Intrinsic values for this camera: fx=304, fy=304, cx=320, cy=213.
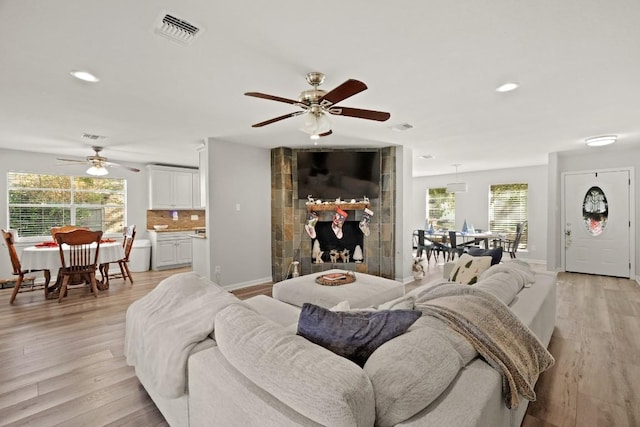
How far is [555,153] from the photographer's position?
19.2 ft

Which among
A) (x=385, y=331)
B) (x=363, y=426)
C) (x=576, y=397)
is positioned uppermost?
(x=385, y=331)

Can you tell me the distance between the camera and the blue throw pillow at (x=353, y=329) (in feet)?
4.10

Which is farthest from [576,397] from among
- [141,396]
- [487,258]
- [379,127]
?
[379,127]

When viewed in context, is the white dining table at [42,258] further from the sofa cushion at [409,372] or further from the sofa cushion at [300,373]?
the sofa cushion at [409,372]

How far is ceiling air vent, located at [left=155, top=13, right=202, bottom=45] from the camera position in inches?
69.2

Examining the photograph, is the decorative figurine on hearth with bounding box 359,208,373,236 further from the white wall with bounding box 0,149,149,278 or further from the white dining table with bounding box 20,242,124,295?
the white wall with bounding box 0,149,149,278

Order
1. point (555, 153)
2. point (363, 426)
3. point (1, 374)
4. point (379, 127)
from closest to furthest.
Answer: point (363, 426) → point (1, 374) → point (379, 127) → point (555, 153)

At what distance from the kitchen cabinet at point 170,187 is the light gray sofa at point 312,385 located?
6273 millimetres

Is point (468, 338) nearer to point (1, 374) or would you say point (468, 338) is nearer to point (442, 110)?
point (442, 110)

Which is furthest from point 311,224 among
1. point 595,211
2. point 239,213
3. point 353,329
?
point 595,211

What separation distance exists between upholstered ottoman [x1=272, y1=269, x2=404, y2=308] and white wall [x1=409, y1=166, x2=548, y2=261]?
333cm

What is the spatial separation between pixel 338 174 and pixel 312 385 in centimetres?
466

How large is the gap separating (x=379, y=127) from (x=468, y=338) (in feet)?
10.5

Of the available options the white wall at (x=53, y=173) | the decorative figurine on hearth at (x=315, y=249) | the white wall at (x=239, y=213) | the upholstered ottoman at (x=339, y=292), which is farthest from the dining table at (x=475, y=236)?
the white wall at (x=53, y=173)
